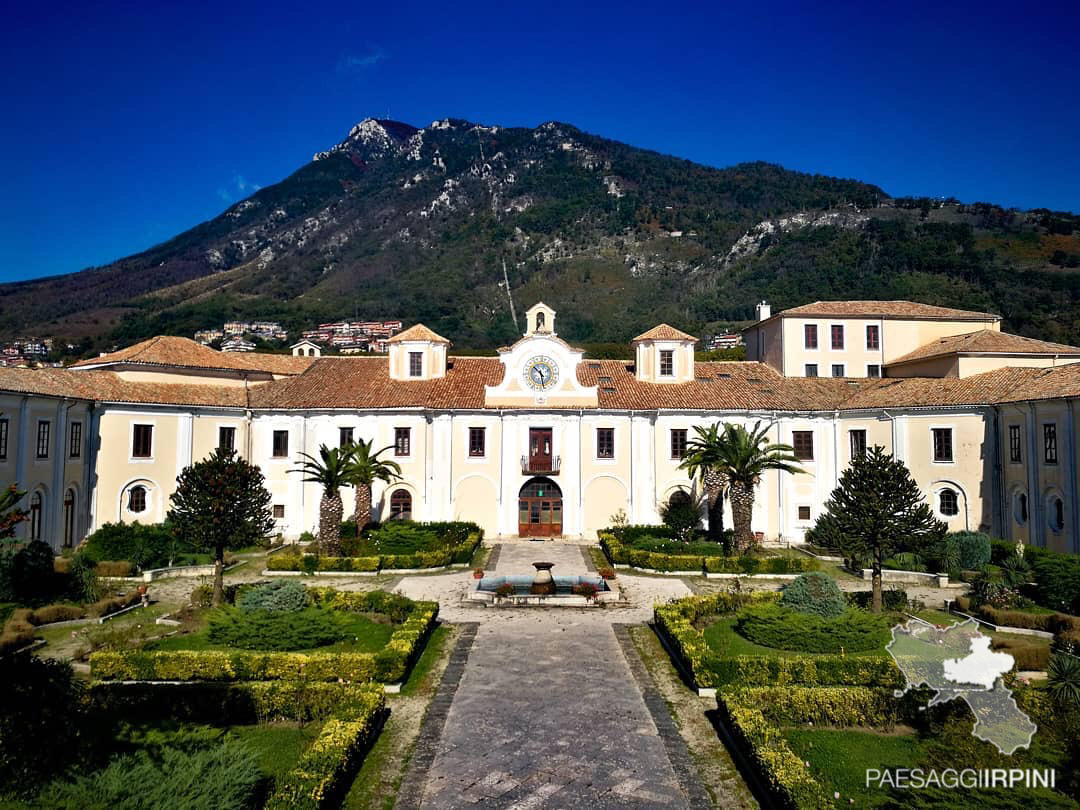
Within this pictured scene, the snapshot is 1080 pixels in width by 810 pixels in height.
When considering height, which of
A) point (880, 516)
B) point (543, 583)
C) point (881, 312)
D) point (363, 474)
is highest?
point (881, 312)

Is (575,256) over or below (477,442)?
over

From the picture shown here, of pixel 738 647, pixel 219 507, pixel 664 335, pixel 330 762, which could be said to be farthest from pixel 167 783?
pixel 664 335

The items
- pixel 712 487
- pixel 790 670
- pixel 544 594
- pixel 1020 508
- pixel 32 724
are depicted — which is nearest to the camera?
pixel 32 724

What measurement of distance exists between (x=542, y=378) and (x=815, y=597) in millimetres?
20516

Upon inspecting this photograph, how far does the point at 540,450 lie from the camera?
118 feet

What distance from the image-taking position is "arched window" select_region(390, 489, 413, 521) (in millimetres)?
35688

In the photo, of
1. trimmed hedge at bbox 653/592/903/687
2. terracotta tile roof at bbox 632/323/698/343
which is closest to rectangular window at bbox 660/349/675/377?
terracotta tile roof at bbox 632/323/698/343

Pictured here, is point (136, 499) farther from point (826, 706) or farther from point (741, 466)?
point (826, 706)

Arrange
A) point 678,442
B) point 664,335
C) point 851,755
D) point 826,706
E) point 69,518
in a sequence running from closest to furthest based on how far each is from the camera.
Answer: point 851,755
point 826,706
point 69,518
point 678,442
point 664,335

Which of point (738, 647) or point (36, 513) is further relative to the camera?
point (36, 513)

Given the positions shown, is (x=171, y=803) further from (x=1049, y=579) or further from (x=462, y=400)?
(x=462, y=400)

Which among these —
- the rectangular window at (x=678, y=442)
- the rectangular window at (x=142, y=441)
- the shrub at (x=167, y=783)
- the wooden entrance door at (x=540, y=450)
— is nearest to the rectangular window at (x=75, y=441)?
the rectangular window at (x=142, y=441)

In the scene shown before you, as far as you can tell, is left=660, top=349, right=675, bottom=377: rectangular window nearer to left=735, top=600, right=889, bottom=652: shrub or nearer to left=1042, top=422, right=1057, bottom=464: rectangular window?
left=1042, top=422, right=1057, bottom=464: rectangular window

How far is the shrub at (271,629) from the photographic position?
16719 mm
